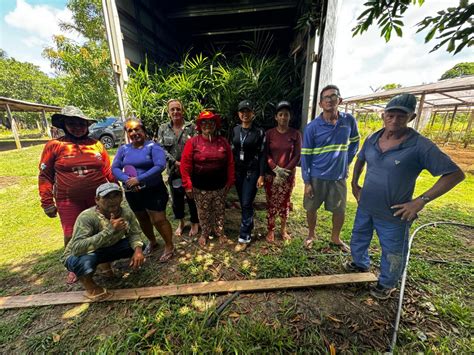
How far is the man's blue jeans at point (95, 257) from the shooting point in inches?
75.0

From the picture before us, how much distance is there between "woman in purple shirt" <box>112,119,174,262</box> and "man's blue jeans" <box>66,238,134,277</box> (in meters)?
0.43

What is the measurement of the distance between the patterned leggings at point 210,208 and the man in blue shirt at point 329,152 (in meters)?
1.15

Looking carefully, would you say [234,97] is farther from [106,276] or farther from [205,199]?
[106,276]

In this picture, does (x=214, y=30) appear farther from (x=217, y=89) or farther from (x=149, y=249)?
(x=149, y=249)

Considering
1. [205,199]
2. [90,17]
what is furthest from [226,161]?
[90,17]

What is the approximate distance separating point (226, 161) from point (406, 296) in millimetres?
2414

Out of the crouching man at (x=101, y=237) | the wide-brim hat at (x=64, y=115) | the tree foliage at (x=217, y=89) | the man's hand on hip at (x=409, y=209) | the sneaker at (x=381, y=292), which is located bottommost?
the sneaker at (x=381, y=292)

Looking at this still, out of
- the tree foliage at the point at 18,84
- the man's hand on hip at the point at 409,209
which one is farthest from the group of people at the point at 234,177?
the tree foliage at the point at 18,84

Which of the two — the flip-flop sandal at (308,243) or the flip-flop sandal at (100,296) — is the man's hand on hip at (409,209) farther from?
the flip-flop sandal at (100,296)

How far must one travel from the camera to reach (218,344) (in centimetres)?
165

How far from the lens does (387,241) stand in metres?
1.91

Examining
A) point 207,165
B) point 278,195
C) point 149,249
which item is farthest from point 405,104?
point 149,249

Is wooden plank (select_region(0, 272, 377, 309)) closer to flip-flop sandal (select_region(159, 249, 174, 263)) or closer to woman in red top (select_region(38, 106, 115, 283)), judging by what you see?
flip-flop sandal (select_region(159, 249, 174, 263))

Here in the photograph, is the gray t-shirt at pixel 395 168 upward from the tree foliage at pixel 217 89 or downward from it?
downward
